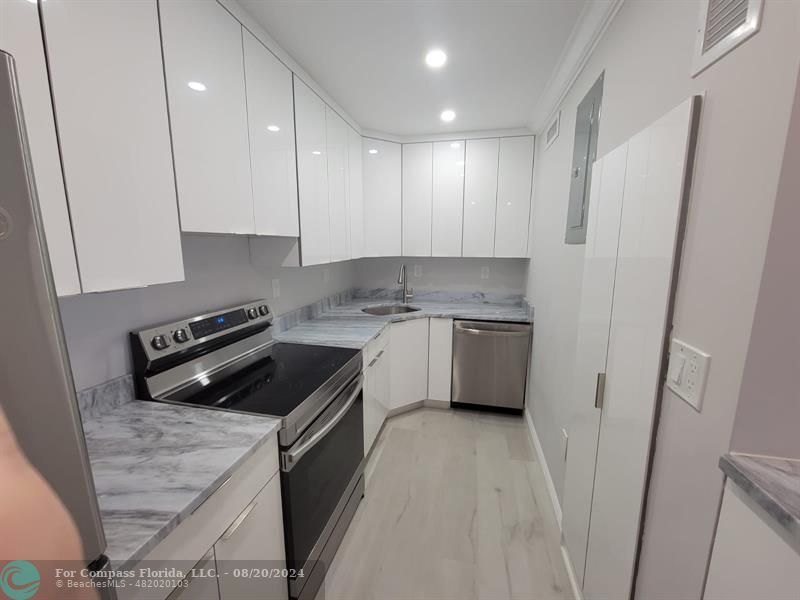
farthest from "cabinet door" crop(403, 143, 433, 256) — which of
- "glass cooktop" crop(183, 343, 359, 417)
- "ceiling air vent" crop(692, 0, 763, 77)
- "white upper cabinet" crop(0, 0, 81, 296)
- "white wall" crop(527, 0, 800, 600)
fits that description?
"white upper cabinet" crop(0, 0, 81, 296)

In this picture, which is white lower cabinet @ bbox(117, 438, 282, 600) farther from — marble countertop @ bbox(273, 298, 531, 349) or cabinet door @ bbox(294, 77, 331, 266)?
cabinet door @ bbox(294, 77, 331, 266)

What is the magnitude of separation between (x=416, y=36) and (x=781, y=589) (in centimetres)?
202

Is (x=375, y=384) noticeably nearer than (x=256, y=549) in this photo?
No

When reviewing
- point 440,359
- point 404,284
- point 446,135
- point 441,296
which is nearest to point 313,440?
point 440,359

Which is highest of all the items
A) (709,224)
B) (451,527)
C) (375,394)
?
(709,224)

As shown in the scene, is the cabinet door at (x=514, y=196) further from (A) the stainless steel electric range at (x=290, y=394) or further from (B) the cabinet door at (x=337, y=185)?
(A) the stainless steel electric range at (x=290, y=394)

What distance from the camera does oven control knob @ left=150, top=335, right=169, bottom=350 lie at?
3.96 ft

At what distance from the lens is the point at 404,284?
10.9 ft

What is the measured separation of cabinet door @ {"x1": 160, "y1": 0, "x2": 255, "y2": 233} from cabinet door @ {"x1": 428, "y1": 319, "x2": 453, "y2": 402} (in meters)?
1.86

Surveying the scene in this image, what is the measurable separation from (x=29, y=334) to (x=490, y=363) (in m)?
2.71

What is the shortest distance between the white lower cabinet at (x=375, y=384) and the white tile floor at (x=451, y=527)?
0.26m

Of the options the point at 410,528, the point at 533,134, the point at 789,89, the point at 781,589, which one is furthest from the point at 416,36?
the point at 410,528

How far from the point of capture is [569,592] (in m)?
1.40

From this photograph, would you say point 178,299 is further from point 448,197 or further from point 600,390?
point 448,197
